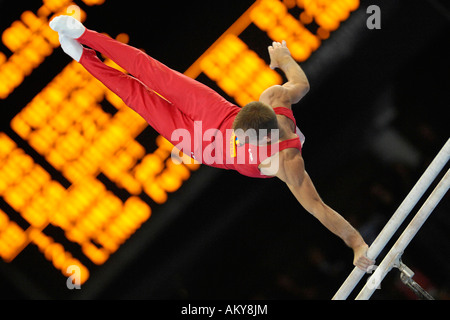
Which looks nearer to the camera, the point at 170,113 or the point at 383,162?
the point at 170,113

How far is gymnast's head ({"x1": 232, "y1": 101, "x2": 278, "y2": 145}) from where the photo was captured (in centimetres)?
272

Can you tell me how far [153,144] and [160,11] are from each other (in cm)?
92

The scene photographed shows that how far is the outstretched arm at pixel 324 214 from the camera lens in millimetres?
2705

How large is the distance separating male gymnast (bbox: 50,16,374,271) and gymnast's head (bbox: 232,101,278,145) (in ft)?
0.03

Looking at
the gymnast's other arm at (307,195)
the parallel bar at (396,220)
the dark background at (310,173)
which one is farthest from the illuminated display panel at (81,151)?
the parallel bar at (396,220)

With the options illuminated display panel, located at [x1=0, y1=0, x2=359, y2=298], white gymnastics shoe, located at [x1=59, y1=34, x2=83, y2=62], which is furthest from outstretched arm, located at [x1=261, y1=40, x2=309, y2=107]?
white gymnastics shoe, located at [x1=59, y1=34, x2=83, y2=62]

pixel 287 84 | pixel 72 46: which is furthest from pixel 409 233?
pixel 72 46

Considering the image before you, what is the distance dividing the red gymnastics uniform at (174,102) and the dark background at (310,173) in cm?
79

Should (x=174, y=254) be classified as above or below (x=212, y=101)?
below

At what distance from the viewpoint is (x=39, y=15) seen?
4.08 m

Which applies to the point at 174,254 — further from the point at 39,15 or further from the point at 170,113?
the point at 39,15

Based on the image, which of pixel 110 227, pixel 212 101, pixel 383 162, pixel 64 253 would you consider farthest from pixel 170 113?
pixel 383 162

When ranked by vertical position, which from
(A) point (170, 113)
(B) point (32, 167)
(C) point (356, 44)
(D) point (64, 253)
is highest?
(C) point (356, 44)

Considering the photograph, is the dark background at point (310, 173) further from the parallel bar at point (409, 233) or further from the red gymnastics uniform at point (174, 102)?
the parallel bar at point (409, 233)
